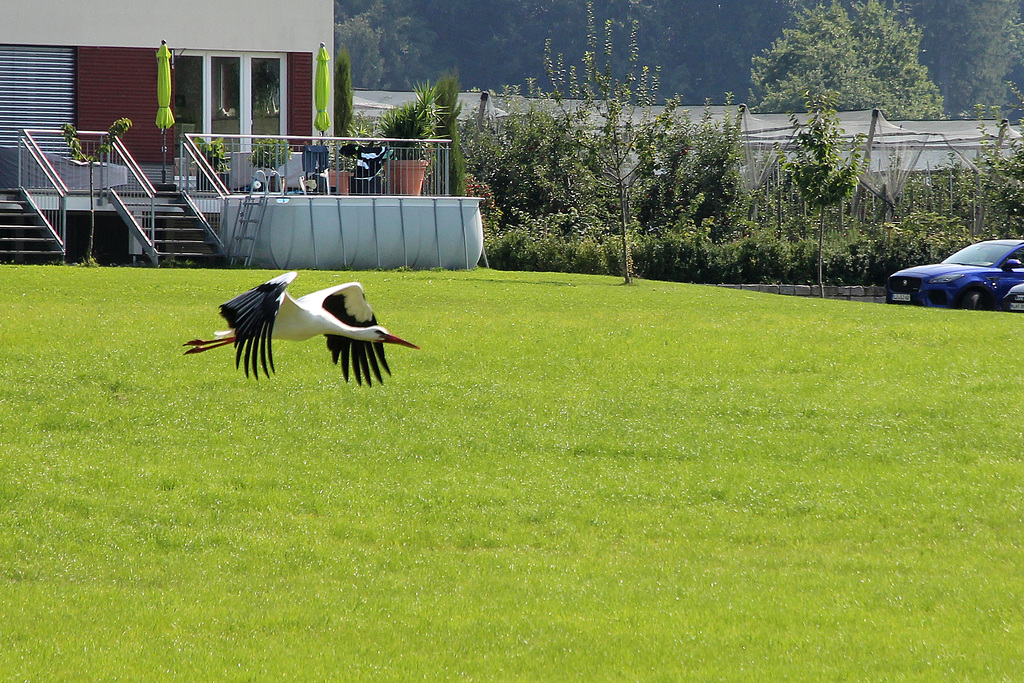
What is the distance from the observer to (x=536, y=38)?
66.4 meters

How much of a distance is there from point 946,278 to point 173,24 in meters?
14.0

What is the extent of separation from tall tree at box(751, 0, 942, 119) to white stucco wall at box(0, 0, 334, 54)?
1533 inches

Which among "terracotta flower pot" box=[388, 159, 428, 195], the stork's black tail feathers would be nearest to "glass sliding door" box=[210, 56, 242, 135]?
"terracotta flower pot" box=[388, 159, 428, 195]

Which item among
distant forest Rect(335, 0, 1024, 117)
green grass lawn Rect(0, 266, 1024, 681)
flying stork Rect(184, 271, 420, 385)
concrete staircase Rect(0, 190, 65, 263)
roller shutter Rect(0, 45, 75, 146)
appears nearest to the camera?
flying stork Rect(184, 271, 420, 385)

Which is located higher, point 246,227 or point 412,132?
point 412,132

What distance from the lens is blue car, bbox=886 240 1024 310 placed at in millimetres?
20688

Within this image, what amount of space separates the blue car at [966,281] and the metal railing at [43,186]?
1322 cm

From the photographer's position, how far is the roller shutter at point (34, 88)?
74.4 ft

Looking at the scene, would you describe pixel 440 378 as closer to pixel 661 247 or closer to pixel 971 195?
pixel 661 247

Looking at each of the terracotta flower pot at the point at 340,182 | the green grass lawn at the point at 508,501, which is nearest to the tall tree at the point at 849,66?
the terracotta flower pot at the point at 340,182

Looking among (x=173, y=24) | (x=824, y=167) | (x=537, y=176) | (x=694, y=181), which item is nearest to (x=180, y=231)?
(x=173, y=24)

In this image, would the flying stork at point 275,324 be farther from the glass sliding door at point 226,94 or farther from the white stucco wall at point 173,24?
the white stucco wall at point 173,24

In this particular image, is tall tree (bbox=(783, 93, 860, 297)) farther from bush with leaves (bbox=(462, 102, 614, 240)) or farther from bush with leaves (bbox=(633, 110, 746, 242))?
bush with leaves (bbox=(462, 102, 614, 240))

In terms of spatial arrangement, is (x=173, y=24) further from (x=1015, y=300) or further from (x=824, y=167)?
(x=1015, y=300)
